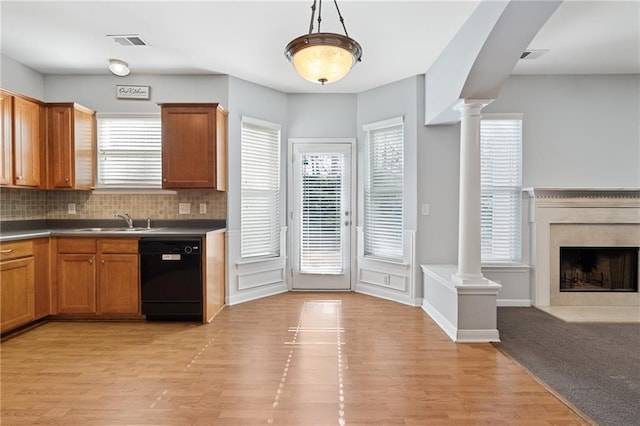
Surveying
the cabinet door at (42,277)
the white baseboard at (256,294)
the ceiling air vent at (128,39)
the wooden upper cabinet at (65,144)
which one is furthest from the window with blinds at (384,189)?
the cabinet door at (42,277)

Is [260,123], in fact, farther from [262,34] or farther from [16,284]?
[16,284]

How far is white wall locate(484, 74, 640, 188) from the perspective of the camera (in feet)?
14.6

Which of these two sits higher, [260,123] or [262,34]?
[262,34]

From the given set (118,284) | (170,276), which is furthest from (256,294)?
(118,284)

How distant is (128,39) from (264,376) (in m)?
3.40

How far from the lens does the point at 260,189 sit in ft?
15.9

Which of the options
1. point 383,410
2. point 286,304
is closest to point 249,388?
point 383,410

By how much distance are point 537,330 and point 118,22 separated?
16.1 feet

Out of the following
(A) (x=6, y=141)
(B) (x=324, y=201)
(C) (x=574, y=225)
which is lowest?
(C) (x=574, y=225)

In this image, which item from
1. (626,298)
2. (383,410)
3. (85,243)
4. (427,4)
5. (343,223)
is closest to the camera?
(383,410)

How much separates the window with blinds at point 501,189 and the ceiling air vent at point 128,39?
3933 mm

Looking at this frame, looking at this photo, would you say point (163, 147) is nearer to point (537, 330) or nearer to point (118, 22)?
point (118, 22)

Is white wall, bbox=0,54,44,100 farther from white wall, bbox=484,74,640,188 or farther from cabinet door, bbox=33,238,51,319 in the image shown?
white wall, bbox=484,74,640,188

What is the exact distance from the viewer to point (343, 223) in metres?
5.12
